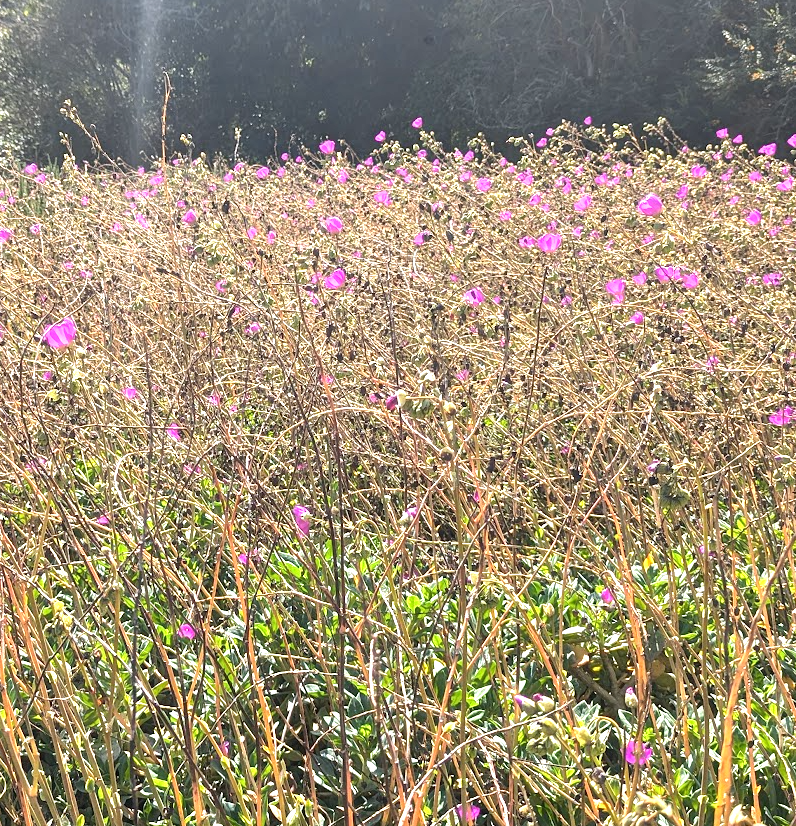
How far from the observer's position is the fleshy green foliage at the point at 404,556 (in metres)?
1.21

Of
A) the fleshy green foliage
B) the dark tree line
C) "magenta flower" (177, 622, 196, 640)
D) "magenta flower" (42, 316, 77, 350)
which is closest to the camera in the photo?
the fleshy green foliage

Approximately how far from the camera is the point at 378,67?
13984 millimetres

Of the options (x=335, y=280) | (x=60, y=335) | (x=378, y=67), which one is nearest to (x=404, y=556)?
(x=335, y=280)

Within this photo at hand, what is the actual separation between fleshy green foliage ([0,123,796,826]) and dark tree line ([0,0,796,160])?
9.11 meters

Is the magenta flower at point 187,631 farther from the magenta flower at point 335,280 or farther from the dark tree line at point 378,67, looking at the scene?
the dark tree line at point 378,67

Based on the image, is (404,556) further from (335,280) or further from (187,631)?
(335,280)

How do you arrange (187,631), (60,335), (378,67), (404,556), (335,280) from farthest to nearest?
(378,67)
(335,280)
(404,556)
(187,631)
(60,335)

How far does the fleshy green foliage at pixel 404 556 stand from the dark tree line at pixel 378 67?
9.11 m

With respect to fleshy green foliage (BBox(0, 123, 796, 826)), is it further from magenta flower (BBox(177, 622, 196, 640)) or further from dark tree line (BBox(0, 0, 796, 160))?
dark tree line (BBox(0, 0, 796, 160))

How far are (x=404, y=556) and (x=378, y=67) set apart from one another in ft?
44.3

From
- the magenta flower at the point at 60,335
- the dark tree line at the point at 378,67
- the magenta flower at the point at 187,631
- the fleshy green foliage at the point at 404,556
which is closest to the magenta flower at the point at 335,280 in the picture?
the fleshy green foliage at the point at 404,556

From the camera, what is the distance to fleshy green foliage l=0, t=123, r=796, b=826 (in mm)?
1205

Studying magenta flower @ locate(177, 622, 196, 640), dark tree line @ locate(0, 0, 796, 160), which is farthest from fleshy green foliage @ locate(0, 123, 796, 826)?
dark tree line @ locate(0, 0, 796, 160)

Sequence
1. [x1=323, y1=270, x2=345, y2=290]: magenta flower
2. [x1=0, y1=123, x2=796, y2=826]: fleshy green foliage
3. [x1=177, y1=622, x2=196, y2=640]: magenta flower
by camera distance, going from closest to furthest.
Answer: [x1=0, y1=123, x2=796, y2=826]: fleshy green foliage < [x1=177, y1=622, x2=196, y2=640]: magenta flower < [x1=323, y1=270, x2=345, y2=290]: magenta flower
